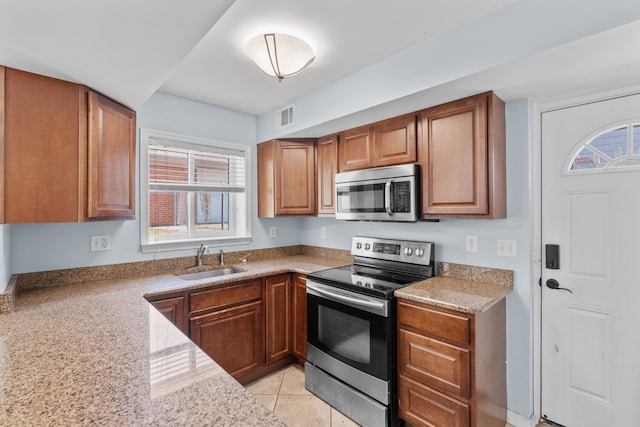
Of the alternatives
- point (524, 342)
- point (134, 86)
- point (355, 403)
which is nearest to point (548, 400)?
point (524, 342)

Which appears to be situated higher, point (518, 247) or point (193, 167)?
point (193, 167)

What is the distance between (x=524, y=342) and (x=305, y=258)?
6.46 feet

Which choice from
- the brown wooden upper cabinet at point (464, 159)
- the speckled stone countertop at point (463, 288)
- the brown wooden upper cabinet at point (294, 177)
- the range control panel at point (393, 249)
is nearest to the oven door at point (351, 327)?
the speckled stone countertop at point (463, 288)

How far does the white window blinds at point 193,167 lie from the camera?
2619mm

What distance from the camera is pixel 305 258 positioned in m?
3.25

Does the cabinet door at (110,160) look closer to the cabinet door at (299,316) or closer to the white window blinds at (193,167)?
the white window blinds at (193,167)

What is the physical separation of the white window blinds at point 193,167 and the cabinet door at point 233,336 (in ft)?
3.86

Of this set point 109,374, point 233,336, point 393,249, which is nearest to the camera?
point 109,374

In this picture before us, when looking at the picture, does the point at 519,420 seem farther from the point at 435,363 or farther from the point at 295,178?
the point at 295,178

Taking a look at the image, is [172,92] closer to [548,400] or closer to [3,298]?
[3,298]

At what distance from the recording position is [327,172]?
9.33ft

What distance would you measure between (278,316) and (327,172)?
4.40ft

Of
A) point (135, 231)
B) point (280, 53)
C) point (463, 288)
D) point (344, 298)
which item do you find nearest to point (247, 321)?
point (344, 298)

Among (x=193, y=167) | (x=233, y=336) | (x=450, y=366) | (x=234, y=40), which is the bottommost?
(x=233, y=336)
